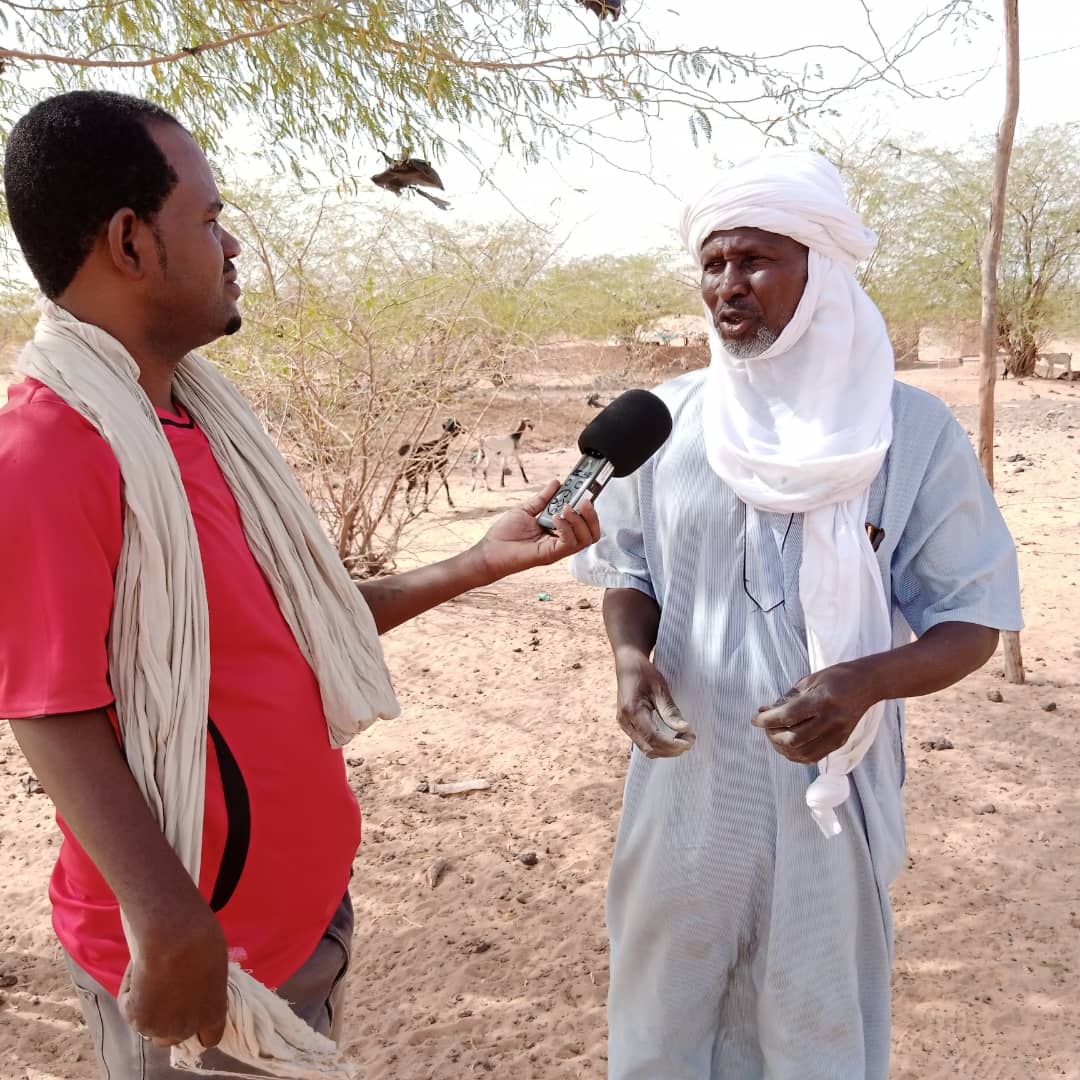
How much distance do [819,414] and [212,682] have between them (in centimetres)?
108

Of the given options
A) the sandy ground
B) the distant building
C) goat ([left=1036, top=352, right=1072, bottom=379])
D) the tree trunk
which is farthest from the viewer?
the distant building

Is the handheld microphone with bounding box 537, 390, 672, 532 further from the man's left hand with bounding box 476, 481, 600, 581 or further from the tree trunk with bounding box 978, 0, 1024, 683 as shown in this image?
the tree trunk with bounding box 978, 0, 1024, 683

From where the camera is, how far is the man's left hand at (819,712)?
1.52 meters

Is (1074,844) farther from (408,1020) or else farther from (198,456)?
(198,456)

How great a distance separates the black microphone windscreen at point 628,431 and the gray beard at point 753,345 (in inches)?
7.2

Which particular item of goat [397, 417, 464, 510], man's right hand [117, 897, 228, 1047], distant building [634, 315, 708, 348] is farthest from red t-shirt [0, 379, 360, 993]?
distant building [634, 315, 708, 348]

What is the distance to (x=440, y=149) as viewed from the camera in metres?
3.52

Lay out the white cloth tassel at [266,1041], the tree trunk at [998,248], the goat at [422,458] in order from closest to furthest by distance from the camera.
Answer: the white cloth tassel at [266,1041]
the tree trunk at [998,248]
the goat at [422,458]

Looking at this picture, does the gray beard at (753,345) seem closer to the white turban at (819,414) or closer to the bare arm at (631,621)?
the white turban at (819,414)

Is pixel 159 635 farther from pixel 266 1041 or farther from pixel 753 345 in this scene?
pixel 753 345

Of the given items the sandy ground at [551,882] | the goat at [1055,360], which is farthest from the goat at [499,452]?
the goat at [1055,360]

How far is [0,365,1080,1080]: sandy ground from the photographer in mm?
2586

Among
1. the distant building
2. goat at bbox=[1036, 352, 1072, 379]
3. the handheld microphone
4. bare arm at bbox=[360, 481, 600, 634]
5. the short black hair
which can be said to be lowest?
bare arm at bbox=[360, 481, 600, 634]

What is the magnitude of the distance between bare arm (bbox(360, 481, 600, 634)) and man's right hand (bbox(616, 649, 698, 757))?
289 mm
